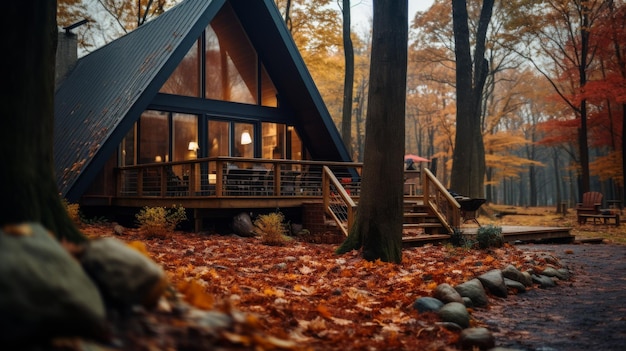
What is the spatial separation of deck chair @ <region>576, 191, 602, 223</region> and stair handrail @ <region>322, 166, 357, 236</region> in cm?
978

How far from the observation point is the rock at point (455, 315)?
481cm

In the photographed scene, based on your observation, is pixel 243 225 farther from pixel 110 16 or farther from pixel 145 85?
pixel 110 16

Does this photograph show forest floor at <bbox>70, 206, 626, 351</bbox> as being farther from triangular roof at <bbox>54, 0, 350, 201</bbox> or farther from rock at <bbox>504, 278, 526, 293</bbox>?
triangular roof at <bbox>54, 0, 350, 201</bbox>

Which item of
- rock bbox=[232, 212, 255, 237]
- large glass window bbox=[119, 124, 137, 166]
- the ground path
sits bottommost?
the ground path

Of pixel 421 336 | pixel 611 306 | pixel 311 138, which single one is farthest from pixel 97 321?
pixel 311 138

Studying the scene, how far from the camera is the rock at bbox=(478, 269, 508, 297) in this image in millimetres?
6355

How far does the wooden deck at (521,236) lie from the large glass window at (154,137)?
830 centimetres

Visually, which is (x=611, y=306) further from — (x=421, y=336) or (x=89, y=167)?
(x=89, y=167)

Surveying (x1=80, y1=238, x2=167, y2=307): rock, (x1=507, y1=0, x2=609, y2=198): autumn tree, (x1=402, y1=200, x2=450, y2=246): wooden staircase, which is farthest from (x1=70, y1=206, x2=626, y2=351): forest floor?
(x1=507, y1=0, x2=609, y2=198): autumn tree

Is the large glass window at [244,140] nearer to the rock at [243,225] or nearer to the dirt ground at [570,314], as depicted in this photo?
the rock at [243,225]

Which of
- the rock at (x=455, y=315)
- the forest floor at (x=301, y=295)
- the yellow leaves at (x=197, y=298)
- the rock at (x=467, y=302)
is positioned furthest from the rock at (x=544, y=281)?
the yellow leaves at (x=197, y=298)

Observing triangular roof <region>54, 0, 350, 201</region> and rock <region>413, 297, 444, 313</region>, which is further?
→ triangular roof <region>54, 0, 350, 201</region>

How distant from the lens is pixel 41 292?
2162 millimetres

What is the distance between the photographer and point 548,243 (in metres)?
12.5
